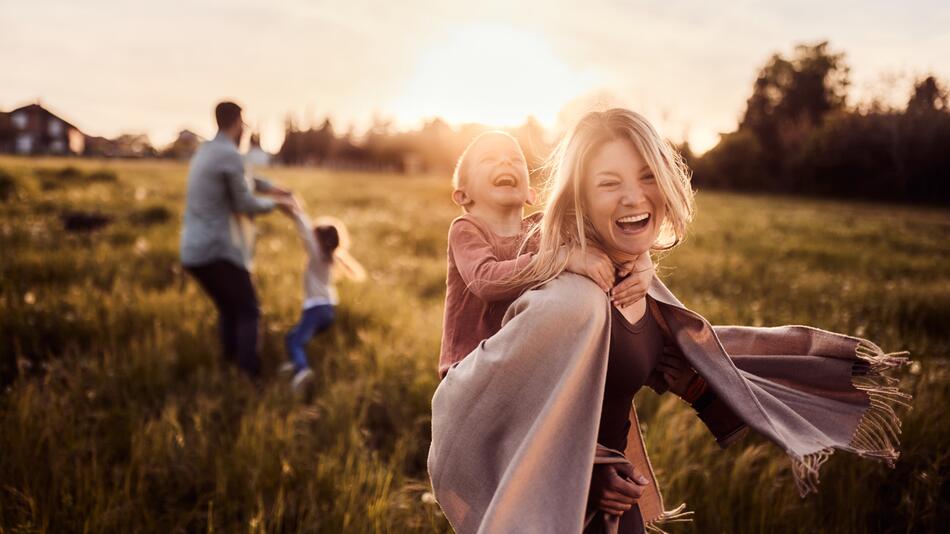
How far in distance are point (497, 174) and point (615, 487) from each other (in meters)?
1.00

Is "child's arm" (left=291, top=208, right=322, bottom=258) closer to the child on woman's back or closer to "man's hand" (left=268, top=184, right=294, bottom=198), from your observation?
"man's hand" (left=268, top=184, right=294, bottom=198)

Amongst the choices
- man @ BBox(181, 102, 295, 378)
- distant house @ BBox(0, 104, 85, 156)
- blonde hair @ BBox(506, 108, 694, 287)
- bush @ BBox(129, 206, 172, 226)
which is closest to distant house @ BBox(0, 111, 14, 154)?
distant house @ BBox(0, 104, 85, 156)

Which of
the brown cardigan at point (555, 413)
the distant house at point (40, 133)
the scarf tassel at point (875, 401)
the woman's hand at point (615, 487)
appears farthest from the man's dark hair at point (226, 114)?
the distant house at point (40, 133)

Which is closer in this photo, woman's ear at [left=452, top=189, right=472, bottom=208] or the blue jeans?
woman's ear at [left=452, top=189, right=472, bottom=208]

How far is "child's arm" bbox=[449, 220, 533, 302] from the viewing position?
61.9 inches

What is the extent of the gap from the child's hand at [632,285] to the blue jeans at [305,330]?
3944 millimetres

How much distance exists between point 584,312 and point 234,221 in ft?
14.3

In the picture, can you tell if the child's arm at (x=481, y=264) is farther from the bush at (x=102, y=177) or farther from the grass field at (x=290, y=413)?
the bush at (x=102, y=177)

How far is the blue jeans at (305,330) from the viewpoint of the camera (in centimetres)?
504

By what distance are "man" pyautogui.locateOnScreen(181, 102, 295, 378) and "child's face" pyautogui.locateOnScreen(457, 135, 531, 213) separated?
369 centimetres

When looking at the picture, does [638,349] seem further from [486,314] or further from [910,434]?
[910,434]

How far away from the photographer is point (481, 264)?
1.66 m

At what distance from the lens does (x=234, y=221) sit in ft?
16.4

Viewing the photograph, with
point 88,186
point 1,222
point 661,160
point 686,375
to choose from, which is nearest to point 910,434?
point 686,375
